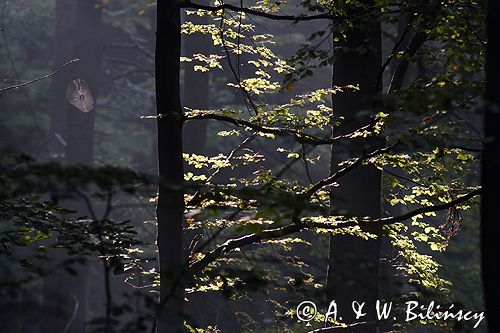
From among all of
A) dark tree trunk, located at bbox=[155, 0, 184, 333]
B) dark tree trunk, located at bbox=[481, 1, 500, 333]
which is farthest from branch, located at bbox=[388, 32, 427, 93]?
dark tree trunk, located at bbox=[481, 1, 500, 333]

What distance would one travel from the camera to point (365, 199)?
27.9 ft

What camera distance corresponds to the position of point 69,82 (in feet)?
70.9

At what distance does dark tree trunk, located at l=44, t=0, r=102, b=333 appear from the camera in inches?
778

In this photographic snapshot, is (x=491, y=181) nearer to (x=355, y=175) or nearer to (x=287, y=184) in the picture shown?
(x=287, y=184)

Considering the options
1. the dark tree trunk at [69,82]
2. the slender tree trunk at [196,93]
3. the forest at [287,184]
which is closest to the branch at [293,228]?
the forest at [287,184]

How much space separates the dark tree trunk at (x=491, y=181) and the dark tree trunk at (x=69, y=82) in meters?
16.4

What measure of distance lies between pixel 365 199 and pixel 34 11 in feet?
65.7

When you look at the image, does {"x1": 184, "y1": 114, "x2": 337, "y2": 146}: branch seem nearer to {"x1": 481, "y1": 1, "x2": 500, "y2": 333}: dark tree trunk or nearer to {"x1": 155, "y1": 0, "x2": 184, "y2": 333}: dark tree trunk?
{"x1": 155, "y1": 0, "x2": 184, "y2": 333}: dark tree trunk

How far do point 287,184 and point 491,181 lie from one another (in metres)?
4.21

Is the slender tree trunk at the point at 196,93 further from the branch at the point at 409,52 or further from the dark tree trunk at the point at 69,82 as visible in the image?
the branch at the point at 409,52

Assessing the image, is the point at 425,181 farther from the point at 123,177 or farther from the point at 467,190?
the point at 123,177

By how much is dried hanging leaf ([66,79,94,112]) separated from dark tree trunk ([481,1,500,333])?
15.7 meters

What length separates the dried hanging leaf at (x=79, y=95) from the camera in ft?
62.8

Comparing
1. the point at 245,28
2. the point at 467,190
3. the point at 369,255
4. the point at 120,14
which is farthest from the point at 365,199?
the point at 120,14
